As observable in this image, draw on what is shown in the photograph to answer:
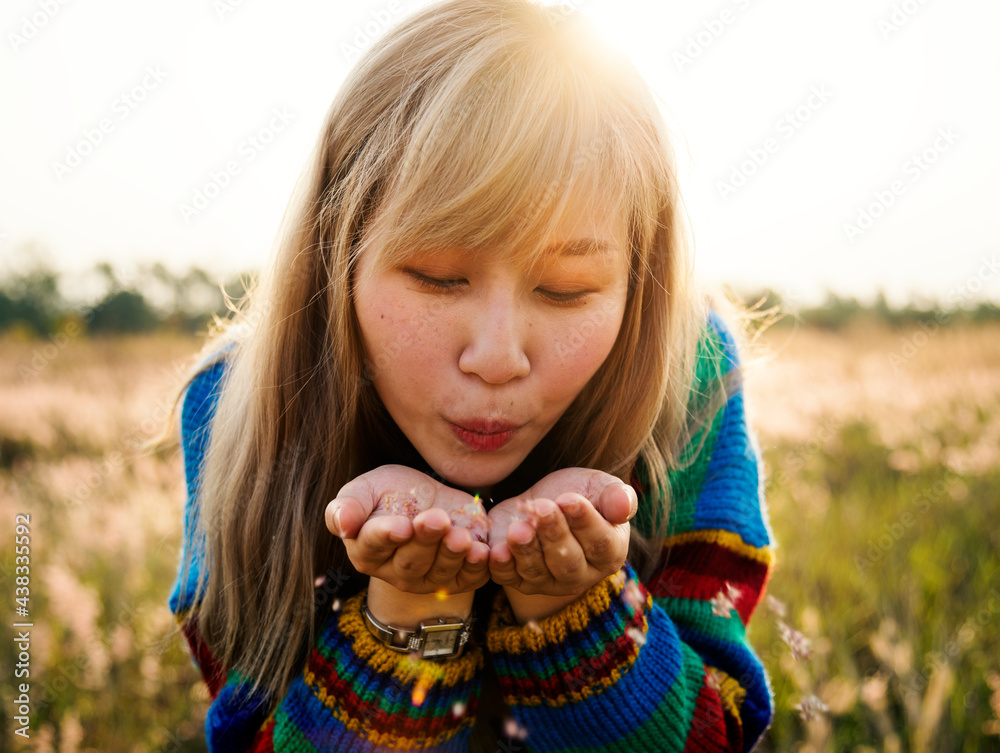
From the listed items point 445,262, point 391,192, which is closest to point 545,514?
point 445,262

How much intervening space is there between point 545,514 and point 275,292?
1012mm

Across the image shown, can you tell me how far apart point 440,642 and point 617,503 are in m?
0.63

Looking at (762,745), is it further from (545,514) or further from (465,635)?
(545,514)

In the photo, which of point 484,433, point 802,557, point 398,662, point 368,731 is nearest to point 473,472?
point 484,433

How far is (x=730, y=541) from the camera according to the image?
6.00 ft

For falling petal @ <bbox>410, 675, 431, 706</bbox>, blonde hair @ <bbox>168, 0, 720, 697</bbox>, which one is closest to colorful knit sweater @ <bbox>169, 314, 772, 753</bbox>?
falling petal @ <bbox>410, 675, 431, 706</bbox>

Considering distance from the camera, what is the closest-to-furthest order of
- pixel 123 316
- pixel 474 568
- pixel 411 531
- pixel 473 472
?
1. pixel 411 531
2. pixel 474 568
3. pixel 473 472
4. pixel 123 316

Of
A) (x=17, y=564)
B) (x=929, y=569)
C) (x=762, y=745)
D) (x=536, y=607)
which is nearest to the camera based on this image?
(x=536, y=607)

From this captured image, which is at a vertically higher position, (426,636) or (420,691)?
(426,636)

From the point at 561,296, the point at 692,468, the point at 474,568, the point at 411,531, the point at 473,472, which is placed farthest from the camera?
the point at 692,468

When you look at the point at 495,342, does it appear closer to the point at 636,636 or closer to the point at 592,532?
the point at 592,532

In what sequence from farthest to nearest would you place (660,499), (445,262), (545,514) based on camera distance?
(660,499)
(445,262)
(545,514)

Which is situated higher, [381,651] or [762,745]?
[381,651]

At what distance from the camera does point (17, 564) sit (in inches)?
134
